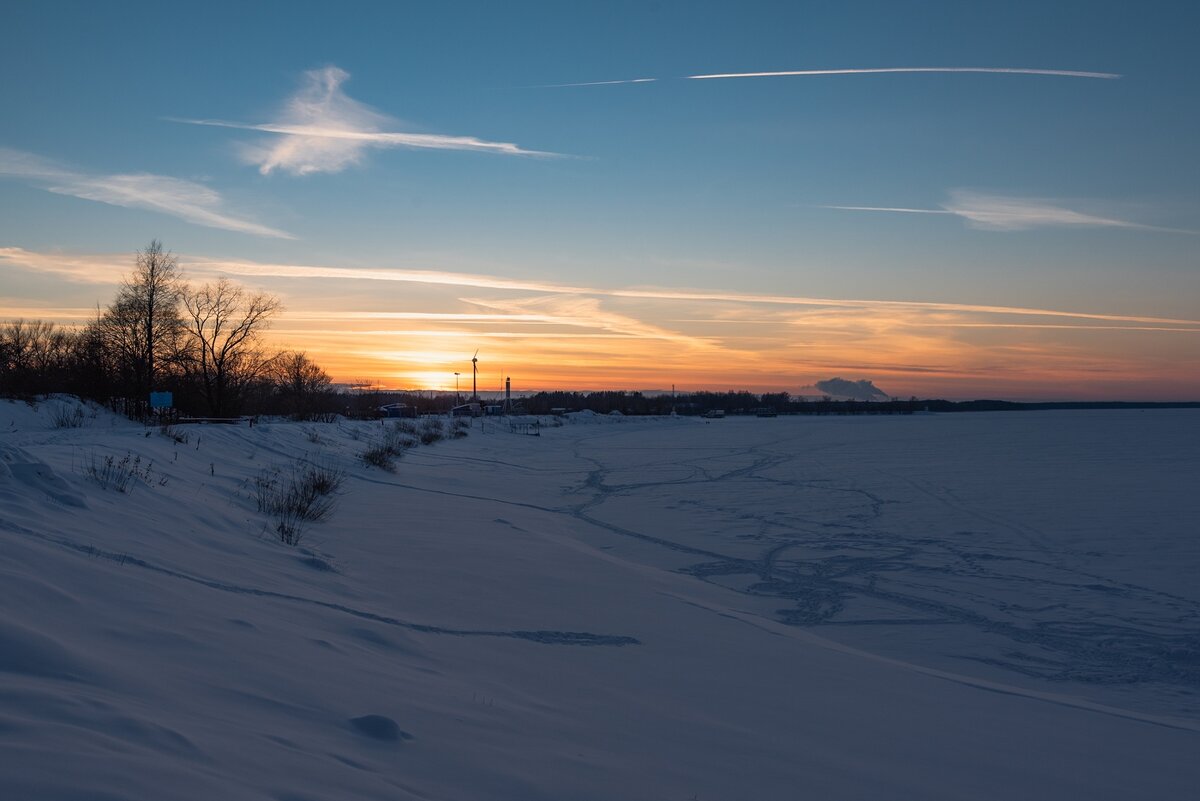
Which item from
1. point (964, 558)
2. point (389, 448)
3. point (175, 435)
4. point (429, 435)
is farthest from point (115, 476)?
point (429, 435)

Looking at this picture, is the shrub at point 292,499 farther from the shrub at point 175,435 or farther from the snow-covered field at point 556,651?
the shrub at point 175,435

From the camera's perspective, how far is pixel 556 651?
25.7 feet

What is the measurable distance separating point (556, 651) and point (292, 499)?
7517 millimetres

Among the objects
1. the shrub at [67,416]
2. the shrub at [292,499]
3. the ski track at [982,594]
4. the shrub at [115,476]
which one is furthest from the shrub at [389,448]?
the shrub at [115,476]

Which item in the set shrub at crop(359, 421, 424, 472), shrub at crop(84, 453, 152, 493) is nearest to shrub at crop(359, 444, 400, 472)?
shrub at crop(359, 421, 424, 472)

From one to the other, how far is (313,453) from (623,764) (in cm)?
2039

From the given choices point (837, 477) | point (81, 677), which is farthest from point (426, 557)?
point (837, 477)

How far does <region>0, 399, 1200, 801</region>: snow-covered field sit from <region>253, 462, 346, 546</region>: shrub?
336mm

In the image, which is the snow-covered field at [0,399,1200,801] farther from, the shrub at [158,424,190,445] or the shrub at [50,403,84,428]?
the shrub at [50,403,84,428]

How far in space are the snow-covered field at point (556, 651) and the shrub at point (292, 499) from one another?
336 millimetres

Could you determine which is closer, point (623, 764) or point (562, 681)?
point (623, 764)

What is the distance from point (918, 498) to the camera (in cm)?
2384

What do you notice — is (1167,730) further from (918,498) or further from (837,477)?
(837,477)

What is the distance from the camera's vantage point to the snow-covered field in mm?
4156
